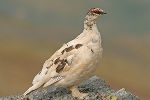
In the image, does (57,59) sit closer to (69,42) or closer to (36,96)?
(69,42)

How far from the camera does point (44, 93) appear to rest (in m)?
10.7

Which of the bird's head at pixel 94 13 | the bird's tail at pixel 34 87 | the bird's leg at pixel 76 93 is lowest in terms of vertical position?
the bird's leg at pixel 76 93

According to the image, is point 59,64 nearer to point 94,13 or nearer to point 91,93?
point 91,93

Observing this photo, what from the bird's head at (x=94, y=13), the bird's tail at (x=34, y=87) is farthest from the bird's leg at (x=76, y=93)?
the bird's head at (x=94, y=13)

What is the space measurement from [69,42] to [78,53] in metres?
0.44

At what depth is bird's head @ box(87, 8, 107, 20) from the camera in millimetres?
9648

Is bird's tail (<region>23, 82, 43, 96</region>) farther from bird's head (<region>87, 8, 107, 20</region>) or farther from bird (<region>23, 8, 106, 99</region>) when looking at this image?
bird's head (<region>87, 8, 107, 20</region>)

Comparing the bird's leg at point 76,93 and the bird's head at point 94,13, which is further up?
the bird's head at point 94,13

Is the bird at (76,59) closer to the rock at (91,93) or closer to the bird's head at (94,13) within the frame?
the bird's head at (94,13)

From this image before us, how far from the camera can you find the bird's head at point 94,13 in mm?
9648

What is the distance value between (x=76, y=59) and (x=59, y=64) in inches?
16.3

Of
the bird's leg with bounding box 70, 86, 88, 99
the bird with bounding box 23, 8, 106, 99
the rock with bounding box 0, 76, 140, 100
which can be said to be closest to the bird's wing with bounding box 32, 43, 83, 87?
the bird with bounding box 23, 8, 106, 99

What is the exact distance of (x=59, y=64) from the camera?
9.71 meters

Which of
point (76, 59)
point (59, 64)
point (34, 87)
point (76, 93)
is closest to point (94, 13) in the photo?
point (76, 59)
